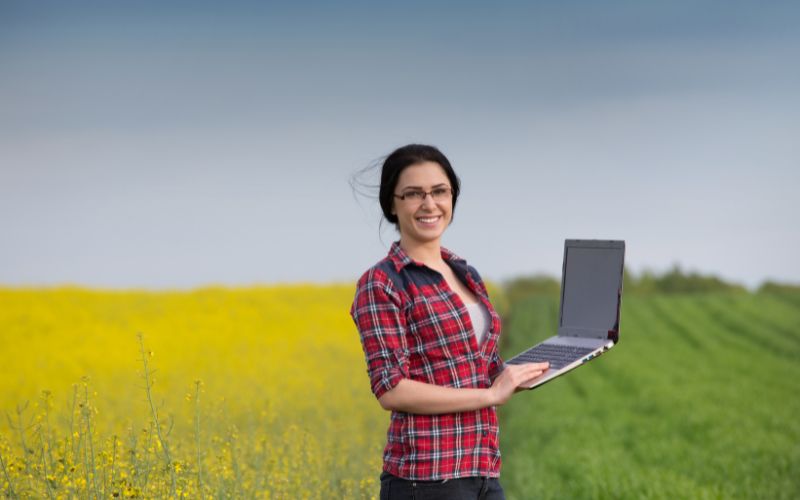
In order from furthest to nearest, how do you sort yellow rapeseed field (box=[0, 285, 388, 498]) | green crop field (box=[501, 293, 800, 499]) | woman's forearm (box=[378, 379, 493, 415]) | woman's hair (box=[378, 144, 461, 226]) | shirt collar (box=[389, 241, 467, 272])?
green crop field (box=[501, 293, 800, 499]) → yellow rapeseed field (box=[0, 285, 388, 498]) → woman's hair (box=[378, 144, 461, 226]) → shirt collar (box=[389, 241, 467, 272]) → woman's forearm (box=[378, 379, 493, 415])

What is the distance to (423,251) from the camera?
145 inches

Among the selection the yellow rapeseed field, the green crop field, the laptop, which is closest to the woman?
the laptop

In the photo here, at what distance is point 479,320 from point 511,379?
0.30m

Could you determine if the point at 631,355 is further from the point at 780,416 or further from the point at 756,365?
the point at 780,416

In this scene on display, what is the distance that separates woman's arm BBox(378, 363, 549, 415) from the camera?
340 centimetres

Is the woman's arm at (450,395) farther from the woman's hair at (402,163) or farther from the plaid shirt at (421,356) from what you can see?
the woman's hair at (402,163)

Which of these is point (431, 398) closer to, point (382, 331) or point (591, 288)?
point (382, 331)

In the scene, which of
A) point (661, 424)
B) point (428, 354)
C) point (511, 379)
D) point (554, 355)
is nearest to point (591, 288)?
point (554, 355)

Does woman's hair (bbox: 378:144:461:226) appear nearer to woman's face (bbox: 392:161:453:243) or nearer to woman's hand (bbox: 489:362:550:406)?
woman's face (bbox: 392:161:453:243)

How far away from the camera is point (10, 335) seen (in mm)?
18094

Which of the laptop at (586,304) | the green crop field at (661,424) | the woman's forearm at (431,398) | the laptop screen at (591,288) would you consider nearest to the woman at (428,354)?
the woman's forearm at (431,398)

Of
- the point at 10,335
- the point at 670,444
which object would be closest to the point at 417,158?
the point at 670,444

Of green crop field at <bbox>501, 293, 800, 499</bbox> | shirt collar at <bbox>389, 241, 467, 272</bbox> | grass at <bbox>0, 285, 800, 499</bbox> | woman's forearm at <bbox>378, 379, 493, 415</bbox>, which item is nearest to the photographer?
woman's forearm at <bbox>378, 379, 493, 415</bbox>

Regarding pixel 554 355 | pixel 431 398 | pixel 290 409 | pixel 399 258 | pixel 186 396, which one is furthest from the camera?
pixel 290 409
